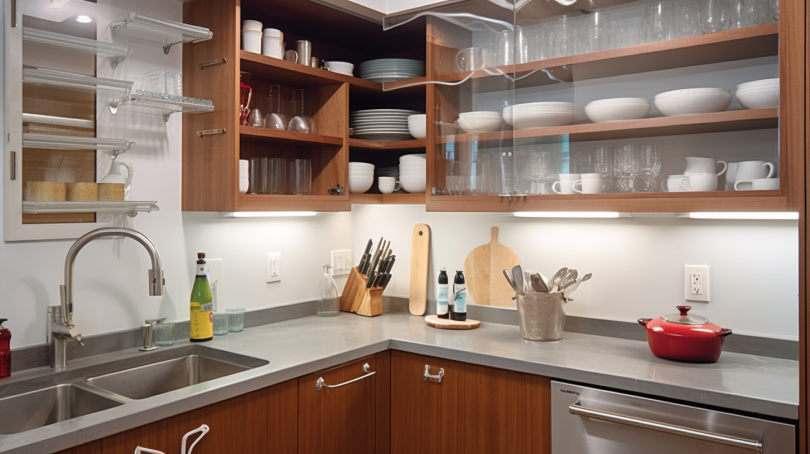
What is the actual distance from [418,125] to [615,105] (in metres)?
0.85

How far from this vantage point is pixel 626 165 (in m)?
2.01

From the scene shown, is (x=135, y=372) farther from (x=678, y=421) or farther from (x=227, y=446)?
(x=678, y=421)

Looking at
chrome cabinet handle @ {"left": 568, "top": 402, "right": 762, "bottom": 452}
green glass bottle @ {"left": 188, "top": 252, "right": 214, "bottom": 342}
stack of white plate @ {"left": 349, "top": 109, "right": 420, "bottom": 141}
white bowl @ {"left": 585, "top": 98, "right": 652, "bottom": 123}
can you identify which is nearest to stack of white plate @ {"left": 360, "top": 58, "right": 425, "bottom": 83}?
stack of white plate @ {"left": 349, "top": 109, "right": 420, "bottom": 141}

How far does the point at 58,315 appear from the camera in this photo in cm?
182

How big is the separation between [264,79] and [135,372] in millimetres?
1227

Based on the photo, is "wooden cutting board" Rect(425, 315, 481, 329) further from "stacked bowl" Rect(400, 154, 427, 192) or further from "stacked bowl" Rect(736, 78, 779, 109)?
"stacked bowl" Rect(736, 78, 779, 109)

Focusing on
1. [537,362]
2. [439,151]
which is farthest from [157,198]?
[537,362]

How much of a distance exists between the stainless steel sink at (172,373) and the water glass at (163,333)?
0.07m

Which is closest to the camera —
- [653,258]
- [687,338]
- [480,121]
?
[687,338]

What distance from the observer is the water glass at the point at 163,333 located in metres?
2.10

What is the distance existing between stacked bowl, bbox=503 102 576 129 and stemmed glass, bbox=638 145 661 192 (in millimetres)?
281

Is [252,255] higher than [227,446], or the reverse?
[252,255]

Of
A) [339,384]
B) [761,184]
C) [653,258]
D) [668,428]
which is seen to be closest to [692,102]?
[761,184]

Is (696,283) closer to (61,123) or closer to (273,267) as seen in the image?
(273,267)
